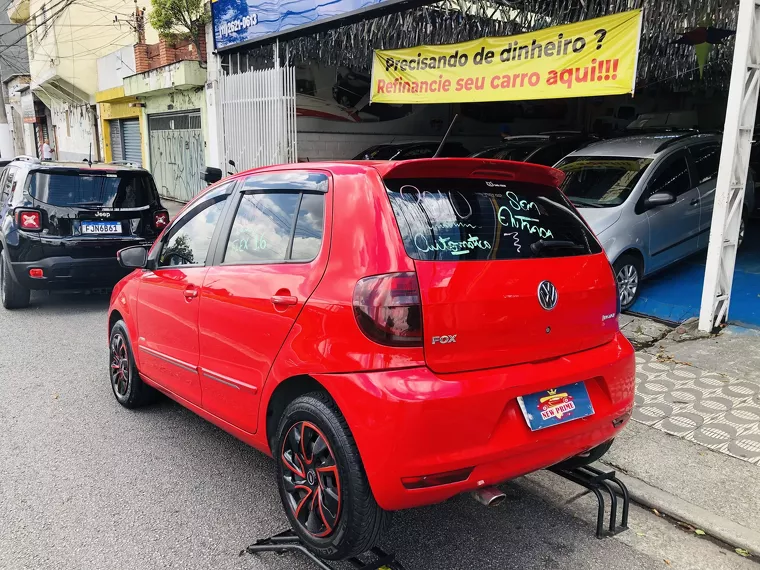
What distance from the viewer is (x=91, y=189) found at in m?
7.20

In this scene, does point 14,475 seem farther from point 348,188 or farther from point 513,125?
point 513,125

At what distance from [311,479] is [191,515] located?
0.90 meters

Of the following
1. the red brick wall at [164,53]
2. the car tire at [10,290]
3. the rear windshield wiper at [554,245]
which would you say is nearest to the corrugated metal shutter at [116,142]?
the red brick wall at [164,53]

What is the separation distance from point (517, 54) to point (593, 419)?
5.49 metres

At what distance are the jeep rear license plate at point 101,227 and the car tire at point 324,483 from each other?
5.41 m

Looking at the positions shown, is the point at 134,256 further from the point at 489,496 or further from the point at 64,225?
the point at 64,225

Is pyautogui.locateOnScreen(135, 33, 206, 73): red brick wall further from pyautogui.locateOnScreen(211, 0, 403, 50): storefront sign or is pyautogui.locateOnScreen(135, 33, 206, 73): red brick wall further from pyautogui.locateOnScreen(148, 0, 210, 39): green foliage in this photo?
pyautogui.locateOnScreen(211, 0, 403, 50): storefront sign

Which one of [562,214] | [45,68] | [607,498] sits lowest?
[607,498]

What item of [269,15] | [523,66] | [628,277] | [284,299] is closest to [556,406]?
[284,299]

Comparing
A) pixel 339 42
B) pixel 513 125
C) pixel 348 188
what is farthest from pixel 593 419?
pixel 513 125

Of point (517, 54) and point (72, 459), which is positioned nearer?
point (72, 459)

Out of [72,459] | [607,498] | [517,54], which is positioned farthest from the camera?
[517,54]

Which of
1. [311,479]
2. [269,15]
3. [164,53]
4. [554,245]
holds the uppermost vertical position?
[164,53]

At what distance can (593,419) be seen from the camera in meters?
2.70
